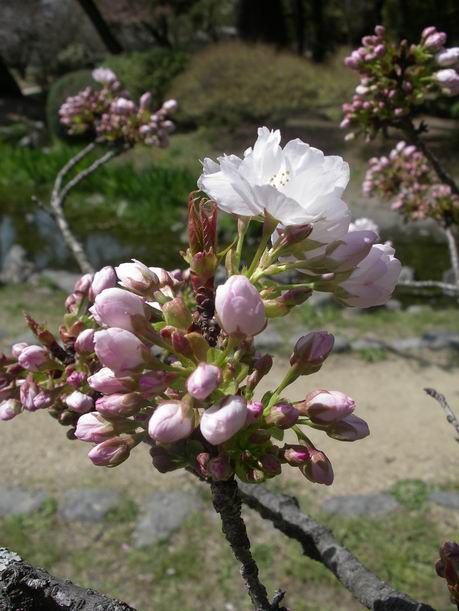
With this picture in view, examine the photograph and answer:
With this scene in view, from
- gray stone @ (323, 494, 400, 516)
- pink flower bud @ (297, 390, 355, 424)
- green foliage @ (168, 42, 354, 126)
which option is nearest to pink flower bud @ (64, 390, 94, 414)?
Answer: pink flower bud @ (297, 390, 355, 424)

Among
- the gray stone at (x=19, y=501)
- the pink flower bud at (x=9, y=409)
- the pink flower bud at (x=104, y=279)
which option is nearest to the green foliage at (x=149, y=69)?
the gray stone at (x=19, y=501)

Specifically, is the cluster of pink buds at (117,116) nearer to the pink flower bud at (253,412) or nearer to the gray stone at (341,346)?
the pink flower bud at (253,412)

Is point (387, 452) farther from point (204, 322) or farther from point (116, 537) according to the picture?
point (204, 322)

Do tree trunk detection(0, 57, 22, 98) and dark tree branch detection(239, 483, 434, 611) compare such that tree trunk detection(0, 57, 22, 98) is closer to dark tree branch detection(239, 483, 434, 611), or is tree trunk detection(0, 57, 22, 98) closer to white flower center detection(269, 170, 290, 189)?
dark tree branch detection(239, 483, 434, 611)

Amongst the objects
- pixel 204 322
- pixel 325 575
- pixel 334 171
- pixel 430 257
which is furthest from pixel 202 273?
pixel 430 257

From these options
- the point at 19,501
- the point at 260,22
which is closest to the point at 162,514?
the point at 19,501

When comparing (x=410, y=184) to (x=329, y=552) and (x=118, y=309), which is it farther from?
(x=118, y=309)
